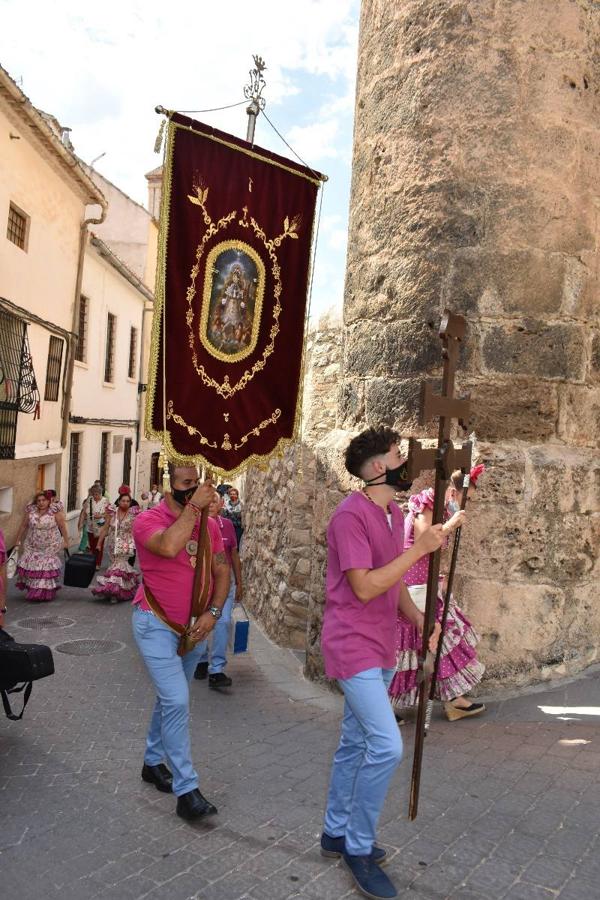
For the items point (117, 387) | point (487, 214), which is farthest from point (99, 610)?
point (117, 387)

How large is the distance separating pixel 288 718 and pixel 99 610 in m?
5.62

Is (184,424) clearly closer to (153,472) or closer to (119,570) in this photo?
(119,570)

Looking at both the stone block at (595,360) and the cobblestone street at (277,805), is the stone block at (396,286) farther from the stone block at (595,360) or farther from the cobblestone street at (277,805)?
the cobblestone street at (277,805)

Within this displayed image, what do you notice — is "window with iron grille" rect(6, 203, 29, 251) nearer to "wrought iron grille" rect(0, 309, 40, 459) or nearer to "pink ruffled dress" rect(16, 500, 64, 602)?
"wrought iron grille" rect(0, 309, 40, 459)

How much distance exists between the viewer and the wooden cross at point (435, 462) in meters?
3.44

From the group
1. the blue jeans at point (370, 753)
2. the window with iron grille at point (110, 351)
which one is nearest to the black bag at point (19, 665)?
the blue jeans at point (370, 753)

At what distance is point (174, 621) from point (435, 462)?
5.00ft

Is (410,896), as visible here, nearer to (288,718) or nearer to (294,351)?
(288,718)

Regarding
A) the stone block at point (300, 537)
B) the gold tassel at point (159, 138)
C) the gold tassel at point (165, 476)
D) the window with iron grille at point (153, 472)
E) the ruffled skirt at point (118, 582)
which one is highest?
the gold tassel at point (159, 138)

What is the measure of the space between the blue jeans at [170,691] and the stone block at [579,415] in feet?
10.2

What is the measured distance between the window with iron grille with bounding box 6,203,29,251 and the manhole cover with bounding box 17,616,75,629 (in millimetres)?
6980

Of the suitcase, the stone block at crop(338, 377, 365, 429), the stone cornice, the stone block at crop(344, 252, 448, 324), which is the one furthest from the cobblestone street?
the stone cornice

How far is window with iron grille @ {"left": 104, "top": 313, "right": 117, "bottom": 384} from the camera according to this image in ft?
73.2

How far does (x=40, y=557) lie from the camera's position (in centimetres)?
1135
